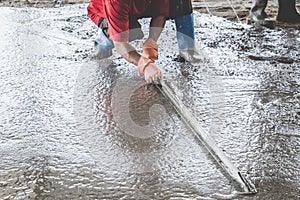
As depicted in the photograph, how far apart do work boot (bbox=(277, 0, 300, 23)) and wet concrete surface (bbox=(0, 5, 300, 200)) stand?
0.74 m

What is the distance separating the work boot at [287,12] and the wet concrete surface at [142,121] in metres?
0.74

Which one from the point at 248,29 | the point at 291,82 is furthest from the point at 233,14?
the point at 291,82

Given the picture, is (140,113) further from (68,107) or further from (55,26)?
(55,26)

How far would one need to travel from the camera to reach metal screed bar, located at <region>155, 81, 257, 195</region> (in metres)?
1.60

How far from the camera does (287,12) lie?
4.25m

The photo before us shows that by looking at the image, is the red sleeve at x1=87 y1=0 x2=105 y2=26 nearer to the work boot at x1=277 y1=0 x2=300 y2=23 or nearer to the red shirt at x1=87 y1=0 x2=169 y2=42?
the red shirt at x1=87 y1=0 x2=169 y2=42

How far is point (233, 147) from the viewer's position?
1.88 m

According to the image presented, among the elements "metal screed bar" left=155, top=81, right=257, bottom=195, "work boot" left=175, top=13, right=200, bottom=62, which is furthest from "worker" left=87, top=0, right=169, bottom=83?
"work boot" left=175, top=13, right=200, bottom=62

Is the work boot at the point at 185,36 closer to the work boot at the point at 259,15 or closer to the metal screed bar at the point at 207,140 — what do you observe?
the metal screed bar at the point at 207,140

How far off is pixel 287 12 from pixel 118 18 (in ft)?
7.78

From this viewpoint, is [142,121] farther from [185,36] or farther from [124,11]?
[185,36]

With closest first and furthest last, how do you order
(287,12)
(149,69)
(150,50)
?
(149,69)
(150,50)
(287,12)

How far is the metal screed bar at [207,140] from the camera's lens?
1.60m

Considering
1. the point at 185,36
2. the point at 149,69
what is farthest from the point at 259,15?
the point at 149,69
